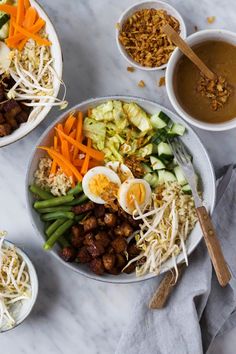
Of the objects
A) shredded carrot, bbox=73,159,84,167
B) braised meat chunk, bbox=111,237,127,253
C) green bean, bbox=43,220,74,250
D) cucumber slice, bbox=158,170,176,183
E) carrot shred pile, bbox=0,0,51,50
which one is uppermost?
carrot shred pile, bbox=0,0,51,50

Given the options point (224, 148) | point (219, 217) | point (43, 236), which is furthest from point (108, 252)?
point (224, 148)

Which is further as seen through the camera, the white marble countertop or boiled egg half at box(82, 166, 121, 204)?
the white marble countertop

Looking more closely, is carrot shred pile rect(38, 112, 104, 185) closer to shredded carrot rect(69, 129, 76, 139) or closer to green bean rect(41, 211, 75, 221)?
shredded carrot rect(69, 129, 76, 139)

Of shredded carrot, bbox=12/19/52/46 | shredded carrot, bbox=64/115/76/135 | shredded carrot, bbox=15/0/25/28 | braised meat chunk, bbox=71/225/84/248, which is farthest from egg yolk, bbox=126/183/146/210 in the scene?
shredded carrot, bbox=15/0/25/28

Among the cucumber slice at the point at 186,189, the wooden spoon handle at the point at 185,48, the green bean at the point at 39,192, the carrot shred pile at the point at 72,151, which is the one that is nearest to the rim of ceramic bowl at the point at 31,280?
the green bean at the point at 39,192

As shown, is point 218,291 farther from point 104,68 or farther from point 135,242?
point 104,68

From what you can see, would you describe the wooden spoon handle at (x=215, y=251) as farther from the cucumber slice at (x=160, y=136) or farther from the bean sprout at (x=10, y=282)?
the bean sprout at (x=10, y=282)
